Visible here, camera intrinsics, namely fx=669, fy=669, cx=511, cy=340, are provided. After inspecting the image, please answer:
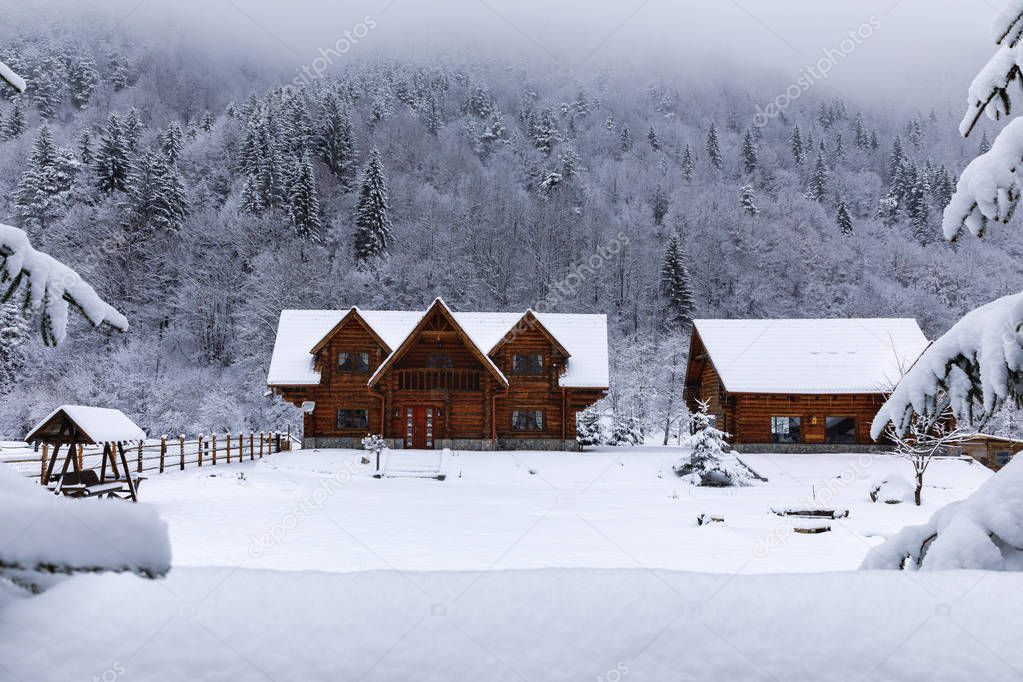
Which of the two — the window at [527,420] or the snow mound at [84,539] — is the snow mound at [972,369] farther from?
the window at [527,420]

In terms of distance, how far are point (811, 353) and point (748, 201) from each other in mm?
60648

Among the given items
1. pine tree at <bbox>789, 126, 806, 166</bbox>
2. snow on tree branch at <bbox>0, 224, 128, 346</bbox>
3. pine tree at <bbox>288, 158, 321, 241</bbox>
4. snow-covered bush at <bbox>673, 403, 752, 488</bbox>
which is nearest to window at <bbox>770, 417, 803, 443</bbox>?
snow-covered bush at <bbox>673, 403, 752, 488</bbox>

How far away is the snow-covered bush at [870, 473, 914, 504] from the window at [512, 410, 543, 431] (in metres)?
16.6

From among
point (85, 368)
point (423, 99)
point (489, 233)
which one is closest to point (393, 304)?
point (489, 233)

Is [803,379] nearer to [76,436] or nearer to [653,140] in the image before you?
[76,436]

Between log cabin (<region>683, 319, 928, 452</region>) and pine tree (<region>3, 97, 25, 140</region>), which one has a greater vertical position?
pine tree (<region>3, 97, 25, 140</region>)

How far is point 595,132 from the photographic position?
11644cm

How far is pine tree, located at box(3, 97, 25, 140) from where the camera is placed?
266ft

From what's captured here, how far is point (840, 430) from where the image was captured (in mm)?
36656

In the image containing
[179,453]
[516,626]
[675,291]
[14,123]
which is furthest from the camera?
[14,123]

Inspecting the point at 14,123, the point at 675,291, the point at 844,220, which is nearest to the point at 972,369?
the point at 675,291

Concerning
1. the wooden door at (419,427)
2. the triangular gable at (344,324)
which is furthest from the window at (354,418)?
the triangular gable at (344,324)

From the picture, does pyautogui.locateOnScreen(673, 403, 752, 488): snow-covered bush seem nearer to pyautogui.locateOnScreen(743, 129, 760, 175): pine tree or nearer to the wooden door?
the wooden door

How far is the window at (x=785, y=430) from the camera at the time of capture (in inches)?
1355
